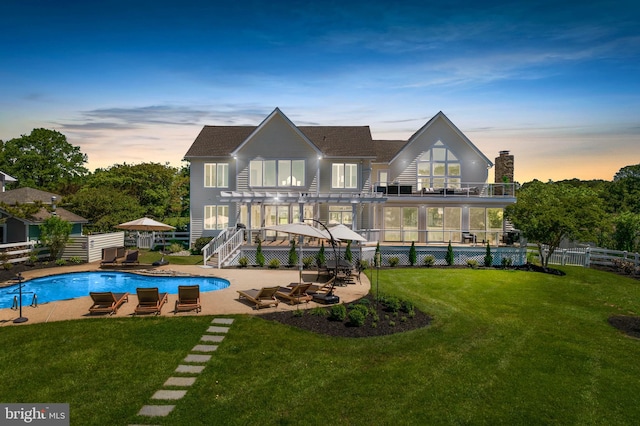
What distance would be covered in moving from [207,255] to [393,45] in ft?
61.0

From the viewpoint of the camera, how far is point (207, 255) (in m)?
26.0

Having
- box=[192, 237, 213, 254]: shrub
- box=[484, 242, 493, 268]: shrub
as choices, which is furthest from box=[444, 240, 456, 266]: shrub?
box=[192, 237, 213, 254]: shrub

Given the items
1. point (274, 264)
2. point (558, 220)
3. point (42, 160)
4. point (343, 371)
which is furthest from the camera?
point (42, 160)

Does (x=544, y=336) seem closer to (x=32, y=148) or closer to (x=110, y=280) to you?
(x=110, y=280)

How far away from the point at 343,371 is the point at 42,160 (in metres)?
60.5

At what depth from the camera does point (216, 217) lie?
1294 inches

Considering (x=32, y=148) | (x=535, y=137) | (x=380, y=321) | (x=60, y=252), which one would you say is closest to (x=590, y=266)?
(x=535, y=137)

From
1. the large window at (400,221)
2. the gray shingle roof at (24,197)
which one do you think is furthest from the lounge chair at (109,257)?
the large window at (400,221)

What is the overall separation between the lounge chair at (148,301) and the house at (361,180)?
51.3 ft

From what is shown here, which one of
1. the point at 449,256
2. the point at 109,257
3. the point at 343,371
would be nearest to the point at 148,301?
the point at 343,371

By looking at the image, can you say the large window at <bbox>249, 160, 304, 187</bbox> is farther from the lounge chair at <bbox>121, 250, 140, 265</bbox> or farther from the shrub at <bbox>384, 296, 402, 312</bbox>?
the shrub at <bbox>384, 296, 402, 312</bbox>

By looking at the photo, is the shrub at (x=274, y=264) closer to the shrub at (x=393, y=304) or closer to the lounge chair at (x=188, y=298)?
the lounge chair at (x=188, y=298)

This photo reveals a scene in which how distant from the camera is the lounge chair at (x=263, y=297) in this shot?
48.8ft

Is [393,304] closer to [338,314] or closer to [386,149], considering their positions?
[338,314]
